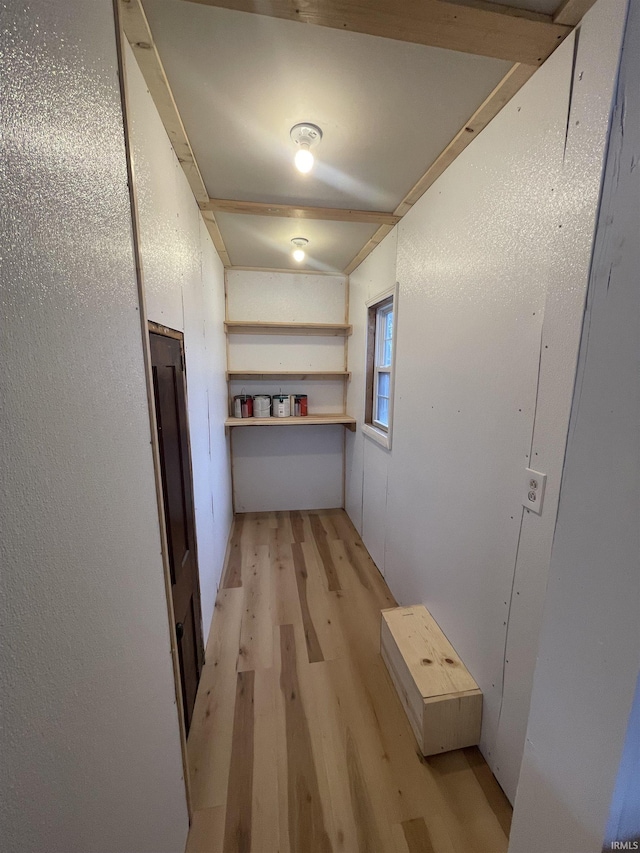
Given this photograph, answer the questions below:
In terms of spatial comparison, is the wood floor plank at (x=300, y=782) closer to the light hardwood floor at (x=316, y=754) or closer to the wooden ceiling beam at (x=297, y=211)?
the light hardwood floor at (x=316, y=754)

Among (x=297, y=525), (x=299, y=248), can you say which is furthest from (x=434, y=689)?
(x=299, y=248)

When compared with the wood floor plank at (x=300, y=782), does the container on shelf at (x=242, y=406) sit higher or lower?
higher

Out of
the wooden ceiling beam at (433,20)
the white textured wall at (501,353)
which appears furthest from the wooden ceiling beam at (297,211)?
the wooden ceiling beam at (433,20)

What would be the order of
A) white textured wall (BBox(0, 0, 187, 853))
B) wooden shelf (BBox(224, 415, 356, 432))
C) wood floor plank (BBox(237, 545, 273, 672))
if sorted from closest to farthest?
1. white textured wall (BBox(0, 0, 187, 853))
2. wood floor plank (BBox(237, 545, 273, 672))
3. wooden shelf (BBox(224, 415, 356, 432))

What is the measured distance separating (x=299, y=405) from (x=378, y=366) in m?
0.98

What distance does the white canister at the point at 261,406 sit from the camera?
10.8 feet

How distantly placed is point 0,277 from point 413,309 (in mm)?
1881

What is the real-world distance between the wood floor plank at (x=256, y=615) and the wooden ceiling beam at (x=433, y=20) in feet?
8.69

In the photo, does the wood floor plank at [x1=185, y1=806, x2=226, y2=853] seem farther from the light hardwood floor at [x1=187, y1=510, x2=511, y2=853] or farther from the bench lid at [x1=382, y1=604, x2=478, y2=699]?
the bench lid at [x1=382, y1=604, x2=478, y2=699]

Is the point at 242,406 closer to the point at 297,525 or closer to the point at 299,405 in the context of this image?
the point at 299,405

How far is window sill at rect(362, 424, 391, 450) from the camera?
92.4 inches

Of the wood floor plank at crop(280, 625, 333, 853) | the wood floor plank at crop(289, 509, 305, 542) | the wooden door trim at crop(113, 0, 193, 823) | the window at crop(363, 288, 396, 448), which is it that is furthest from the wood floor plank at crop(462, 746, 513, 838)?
the wood floor plank at crop(289, 509, 305, 542)

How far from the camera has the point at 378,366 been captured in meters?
2.87

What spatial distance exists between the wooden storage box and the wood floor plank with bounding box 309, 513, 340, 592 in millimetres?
852
